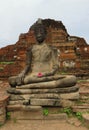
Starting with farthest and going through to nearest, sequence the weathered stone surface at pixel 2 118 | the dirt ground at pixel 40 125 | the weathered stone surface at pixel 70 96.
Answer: the weathered stone surface at pixel 70 96, the weathered stone surface at pixel 2 118, the dirt ground at pixel 40 125

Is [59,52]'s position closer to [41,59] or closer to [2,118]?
[41,59]

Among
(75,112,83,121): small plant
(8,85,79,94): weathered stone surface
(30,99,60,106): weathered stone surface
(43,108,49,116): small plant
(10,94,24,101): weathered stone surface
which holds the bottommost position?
(75,112,83,121): small plant

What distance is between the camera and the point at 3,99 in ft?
22.0

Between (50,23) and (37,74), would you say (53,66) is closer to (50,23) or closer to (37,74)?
(37,74)

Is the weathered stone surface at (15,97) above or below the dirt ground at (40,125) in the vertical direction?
above

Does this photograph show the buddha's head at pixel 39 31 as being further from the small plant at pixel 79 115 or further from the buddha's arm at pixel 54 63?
the small plant at pixel 79 115

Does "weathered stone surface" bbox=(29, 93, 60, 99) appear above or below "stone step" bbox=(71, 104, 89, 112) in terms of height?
above

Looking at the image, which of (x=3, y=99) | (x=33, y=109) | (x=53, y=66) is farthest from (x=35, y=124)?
(x=53, y=66)

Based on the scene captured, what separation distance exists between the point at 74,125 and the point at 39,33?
2756 mm

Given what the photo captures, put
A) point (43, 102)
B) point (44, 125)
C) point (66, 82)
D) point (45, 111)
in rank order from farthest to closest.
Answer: point (66, 82), point (43, 102), point (45, 111), point (44, 125)

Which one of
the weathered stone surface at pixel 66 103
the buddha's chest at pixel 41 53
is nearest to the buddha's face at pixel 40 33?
the buddha's chest at pixel 41 53

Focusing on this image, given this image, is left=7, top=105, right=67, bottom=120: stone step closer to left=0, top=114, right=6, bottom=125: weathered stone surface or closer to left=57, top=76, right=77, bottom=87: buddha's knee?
left=0, top=114, right=6, bottom=125: weathered stone surface

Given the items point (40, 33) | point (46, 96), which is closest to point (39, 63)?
point (40, 33)

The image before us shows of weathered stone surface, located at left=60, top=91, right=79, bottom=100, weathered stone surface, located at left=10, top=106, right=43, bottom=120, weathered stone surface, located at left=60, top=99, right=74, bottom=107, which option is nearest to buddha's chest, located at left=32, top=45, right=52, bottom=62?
weathered stone surface, located at left=60, top=91, right=79, bottom=100
